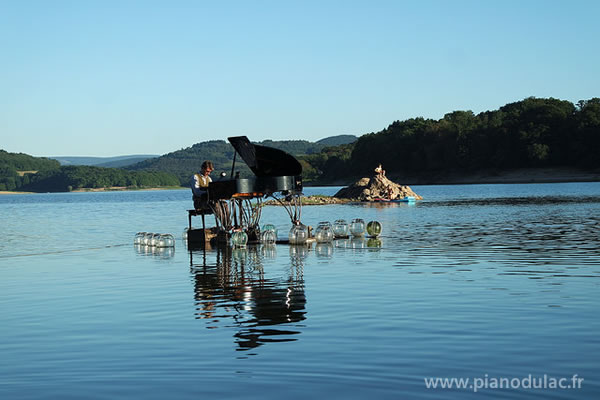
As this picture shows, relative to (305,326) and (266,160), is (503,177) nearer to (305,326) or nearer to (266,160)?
(266,160)

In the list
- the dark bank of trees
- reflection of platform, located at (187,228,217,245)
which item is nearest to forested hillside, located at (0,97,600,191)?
the dark bank of trees

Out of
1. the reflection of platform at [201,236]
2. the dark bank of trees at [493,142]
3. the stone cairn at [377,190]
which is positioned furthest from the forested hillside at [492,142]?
the reflection of platform at [201,236]

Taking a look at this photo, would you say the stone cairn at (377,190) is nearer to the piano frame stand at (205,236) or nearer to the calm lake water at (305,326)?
the piano frame stand at (205,236)

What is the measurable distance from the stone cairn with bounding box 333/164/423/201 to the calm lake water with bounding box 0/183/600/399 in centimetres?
6177

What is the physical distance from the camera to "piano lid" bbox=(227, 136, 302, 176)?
79.7 feet

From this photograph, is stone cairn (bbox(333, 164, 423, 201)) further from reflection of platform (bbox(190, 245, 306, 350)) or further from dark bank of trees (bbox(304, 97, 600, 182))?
dark bank of trees (bbox(304, 97, 600, 182))

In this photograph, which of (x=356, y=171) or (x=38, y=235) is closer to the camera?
(x=38, y=235)

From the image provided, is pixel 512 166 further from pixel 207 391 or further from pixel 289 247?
pixel 207 391

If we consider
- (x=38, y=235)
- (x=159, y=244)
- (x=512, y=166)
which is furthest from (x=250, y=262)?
(x=512, y=166)

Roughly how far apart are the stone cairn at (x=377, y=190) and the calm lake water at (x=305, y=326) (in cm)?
6177

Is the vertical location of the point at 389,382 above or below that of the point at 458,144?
below

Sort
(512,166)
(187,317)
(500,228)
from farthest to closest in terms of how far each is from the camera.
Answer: (512,166) < (500,228) < (187,317)

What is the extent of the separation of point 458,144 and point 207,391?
162 metres

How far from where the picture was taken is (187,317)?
11234 millimetres
